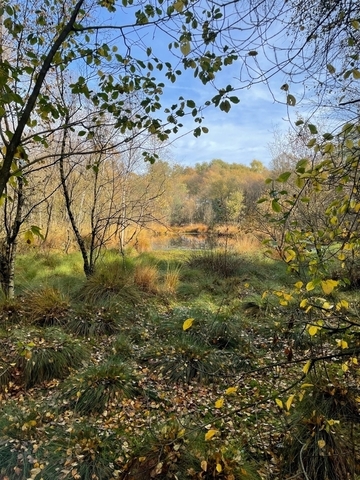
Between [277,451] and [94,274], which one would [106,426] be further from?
[94,274]

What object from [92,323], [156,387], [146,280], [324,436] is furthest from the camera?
[146,280]

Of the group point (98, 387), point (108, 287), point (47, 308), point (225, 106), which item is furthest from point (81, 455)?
point (108, 287)

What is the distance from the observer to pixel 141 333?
13.6 feet

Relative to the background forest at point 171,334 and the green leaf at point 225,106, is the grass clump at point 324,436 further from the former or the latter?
the green leaf at point 225,106

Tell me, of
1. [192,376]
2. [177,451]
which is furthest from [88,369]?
[177,451]

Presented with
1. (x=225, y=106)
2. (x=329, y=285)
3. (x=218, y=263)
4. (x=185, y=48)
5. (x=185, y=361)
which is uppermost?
(x=185, y=48)

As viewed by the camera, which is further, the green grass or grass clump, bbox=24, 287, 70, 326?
grass clump, bbox=24, 287, 70, 326

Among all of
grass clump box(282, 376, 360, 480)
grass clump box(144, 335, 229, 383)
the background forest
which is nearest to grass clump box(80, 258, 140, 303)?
the background forest

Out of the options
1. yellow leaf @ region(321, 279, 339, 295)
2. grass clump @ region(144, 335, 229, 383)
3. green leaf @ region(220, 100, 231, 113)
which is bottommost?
grass clump @ region(144, 335, 229, 383)

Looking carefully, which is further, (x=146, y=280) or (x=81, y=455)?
(x=146, y=280)

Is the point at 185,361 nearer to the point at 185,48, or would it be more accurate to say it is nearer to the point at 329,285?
the point at 329,285

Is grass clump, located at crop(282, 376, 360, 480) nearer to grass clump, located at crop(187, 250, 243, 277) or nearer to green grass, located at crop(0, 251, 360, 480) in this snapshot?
green grass, located at crop(0, 251, 360, 480)

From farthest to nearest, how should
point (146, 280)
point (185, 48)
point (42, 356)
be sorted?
point (146, 280), point (42, 356), point (185, 48)

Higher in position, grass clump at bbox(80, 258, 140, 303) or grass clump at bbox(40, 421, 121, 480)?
grass clump at bbox(80, 258, 140, 303)
